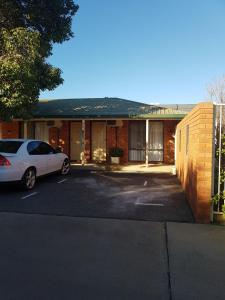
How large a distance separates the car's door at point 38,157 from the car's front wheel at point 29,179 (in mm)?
237

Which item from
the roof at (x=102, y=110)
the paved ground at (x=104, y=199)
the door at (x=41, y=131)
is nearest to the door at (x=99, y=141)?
the roof at (x=102, y=110)

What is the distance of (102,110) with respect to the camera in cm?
1720

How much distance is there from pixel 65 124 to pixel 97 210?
472 inches

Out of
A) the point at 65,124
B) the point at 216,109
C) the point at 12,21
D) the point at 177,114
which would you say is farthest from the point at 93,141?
the point at 216,109

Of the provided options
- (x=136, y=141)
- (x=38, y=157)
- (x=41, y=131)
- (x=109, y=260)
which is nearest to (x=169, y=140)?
(x=136, y=141)

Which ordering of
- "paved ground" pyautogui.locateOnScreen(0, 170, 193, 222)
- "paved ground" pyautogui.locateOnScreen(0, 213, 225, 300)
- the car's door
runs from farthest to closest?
the car's door < "paved ground" pyautogui.locateOnScreen(0, 170, 193, 222) < "paved ground" pyautogui.locateOnScreen(0, 213, 225, 300)

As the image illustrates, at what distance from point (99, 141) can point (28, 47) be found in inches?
273

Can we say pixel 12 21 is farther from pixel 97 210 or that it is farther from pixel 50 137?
pixel 97 210

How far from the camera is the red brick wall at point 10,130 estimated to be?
1920 centimetres

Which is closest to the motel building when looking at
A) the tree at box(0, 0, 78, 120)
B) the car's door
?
the tree at box(0, 0, 78, 120)

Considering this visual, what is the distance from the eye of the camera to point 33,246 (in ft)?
16.9

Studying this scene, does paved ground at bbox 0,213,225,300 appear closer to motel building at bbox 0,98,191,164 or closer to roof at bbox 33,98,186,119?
roof at bbox 33,98,186,119

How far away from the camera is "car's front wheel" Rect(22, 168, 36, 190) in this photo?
972cm

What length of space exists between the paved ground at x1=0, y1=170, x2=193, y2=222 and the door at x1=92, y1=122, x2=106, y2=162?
624cm
